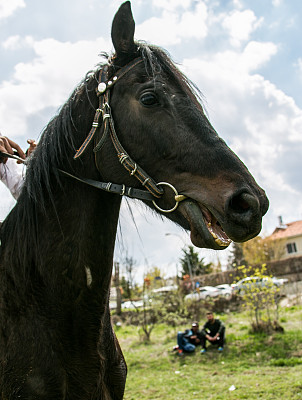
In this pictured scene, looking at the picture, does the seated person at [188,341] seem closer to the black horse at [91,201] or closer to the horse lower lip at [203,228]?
the black horse at [91,201]

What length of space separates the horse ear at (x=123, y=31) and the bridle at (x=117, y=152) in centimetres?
10

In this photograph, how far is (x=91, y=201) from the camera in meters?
2.34

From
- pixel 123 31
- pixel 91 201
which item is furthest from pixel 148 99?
pixel 91 201

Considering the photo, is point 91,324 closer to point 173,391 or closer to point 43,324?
point 43,324

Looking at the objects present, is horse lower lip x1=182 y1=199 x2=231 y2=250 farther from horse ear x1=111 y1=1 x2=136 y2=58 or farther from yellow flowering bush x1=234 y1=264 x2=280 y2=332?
yellow flowering bush x1=234 y1=264 x2=280 y2=332

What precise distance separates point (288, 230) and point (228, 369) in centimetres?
5549

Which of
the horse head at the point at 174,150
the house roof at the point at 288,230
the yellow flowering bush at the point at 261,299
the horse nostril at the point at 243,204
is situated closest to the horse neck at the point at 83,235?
the horse head at the point at 174,150

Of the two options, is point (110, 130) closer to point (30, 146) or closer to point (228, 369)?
point (30, 146)

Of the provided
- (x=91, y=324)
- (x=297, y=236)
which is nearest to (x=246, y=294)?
(x=91, y=324)

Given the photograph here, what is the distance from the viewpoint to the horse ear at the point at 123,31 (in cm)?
232

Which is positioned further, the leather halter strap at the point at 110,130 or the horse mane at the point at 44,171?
the horse mane at the point at 44,171

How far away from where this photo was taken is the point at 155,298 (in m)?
17.6

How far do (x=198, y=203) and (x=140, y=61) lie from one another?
1076mm

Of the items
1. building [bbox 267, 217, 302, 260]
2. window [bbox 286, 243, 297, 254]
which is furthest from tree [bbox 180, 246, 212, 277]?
window [bbox 286, 243, 297, 254]
